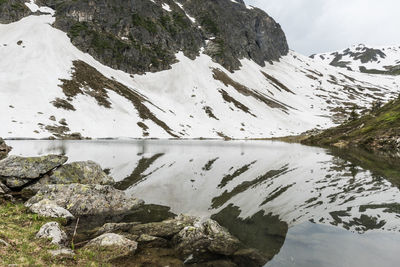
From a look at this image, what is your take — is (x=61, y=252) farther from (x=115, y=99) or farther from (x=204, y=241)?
(x=115, y=99)

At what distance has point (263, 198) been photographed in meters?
20.6

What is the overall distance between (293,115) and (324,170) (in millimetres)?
145521

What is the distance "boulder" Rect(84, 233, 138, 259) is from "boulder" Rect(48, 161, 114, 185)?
13.1 meters

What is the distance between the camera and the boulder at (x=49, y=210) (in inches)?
627

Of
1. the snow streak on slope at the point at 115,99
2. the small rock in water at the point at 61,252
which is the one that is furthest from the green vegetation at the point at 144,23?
the small rock in water at the point at 61,252

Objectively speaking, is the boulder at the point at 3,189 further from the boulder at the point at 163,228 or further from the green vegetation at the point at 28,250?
the boulder at the point at 163,228

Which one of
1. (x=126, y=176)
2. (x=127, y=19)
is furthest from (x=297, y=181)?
(x=127, y=19)

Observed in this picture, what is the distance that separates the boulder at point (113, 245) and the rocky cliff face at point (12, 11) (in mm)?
190464

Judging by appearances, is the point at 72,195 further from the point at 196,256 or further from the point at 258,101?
the point at 258,101

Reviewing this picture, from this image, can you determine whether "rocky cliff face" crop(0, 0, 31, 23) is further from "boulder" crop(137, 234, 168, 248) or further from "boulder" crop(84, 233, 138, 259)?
"boulder" crop(137, 234, 168, 248)

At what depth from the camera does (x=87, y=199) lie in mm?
18766

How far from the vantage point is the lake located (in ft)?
39.4

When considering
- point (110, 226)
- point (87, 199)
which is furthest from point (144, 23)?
point (110, 226)

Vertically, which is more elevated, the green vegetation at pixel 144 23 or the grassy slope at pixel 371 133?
the green vegetation at pixel 144 23
